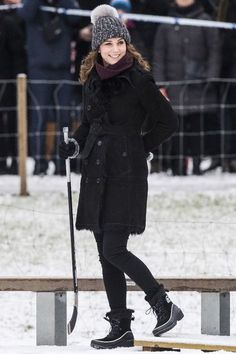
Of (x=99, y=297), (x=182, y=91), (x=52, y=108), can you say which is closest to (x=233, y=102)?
(x=182, y=91)

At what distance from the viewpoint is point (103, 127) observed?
6613 millimetres

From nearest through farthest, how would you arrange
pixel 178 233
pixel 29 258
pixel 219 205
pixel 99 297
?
pixel 99 297 → pixel 29 258 → pixel 178 233 → pixel 219 205

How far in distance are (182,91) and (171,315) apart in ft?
25.6

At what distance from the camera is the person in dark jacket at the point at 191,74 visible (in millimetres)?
13922

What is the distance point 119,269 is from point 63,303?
50 centimetres

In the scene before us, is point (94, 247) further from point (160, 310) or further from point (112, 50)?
point (112, 50)

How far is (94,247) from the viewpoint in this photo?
402 inches

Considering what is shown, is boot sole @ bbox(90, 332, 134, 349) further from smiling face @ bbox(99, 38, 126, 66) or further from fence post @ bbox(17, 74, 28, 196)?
fence post @ bbox(17, 74, 28, 196)

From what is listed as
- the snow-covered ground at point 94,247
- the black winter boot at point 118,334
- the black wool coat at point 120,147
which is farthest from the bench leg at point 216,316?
the black wool coat at point 120,147

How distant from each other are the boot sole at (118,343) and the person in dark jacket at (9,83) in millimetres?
7793

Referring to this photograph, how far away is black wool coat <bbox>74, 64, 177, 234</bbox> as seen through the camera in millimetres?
6520

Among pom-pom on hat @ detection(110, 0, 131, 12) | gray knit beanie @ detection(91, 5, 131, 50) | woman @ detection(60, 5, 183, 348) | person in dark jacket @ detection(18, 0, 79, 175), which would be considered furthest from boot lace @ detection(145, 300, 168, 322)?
pom-pom on hat @ detection(110, 0, 131, 12)

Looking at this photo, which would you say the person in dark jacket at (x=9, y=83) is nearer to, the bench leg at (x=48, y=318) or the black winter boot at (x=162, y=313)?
the bench leg at (x=48, y=318)

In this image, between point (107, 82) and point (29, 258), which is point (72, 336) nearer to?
point (107, 82)
